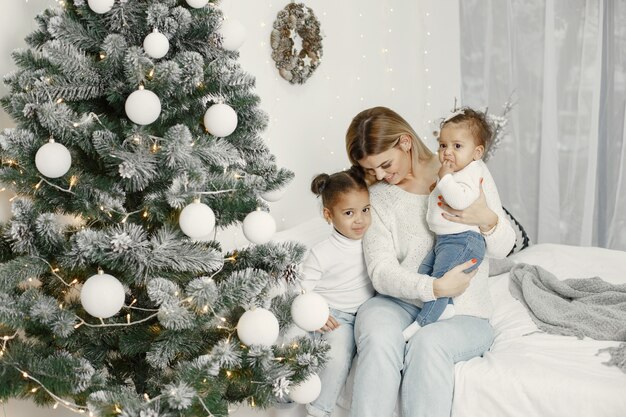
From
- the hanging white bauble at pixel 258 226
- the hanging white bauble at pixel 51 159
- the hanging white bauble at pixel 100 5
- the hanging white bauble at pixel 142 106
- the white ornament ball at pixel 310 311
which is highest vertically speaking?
the hanging white bauble at pixel 100 5

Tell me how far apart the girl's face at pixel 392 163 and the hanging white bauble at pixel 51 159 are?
1092mm

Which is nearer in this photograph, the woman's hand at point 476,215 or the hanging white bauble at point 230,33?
the hanging white bauble at point 230,33

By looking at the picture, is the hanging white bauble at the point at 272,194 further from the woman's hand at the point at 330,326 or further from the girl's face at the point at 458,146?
the girl's face at the point at 458,146

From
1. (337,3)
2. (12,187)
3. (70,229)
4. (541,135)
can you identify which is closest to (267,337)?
(70,229)

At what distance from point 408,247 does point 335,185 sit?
31 centimetres

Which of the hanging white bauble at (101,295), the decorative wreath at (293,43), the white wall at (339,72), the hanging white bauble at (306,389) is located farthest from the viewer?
the decorative wreath at (293,43)

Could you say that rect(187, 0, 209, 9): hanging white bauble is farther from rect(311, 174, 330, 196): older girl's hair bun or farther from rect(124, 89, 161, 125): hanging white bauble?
rect(311, 174, 330, 196): older girl's hair bun

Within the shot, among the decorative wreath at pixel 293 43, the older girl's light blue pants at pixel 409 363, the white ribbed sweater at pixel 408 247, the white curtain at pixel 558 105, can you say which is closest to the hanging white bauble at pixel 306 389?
the older girl's light blue pants at pixel 409 363

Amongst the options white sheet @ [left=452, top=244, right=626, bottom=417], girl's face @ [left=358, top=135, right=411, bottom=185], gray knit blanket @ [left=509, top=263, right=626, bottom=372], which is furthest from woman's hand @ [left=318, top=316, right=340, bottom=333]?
gray knit blanket @ [left=509, top=263, right=626, bottom=372]

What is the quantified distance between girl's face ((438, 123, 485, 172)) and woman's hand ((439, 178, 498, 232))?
12 centimetres

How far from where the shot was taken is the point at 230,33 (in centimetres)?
160

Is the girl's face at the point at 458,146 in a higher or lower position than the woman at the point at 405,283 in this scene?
higher

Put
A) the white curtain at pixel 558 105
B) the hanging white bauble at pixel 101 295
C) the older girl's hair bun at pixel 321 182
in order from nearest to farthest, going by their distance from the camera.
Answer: the hanging white bauble at pixel 101 295 → the older girl's hair bun at pixel 321 182 → the white curtain at pixel 558 105

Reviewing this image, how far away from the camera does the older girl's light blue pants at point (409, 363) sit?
73.4 inches
